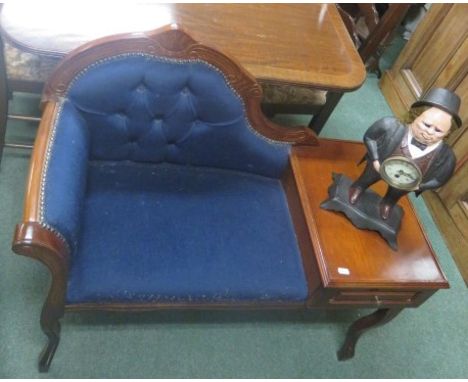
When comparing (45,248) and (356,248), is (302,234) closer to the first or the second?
(356,248)

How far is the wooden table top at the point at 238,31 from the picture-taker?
1.26m

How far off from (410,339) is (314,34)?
1.27m

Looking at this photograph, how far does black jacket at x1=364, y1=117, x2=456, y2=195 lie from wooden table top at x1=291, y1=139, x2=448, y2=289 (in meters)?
0.21

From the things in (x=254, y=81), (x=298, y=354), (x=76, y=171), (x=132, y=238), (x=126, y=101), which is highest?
(x=254, y=81)

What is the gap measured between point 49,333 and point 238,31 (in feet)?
3.80

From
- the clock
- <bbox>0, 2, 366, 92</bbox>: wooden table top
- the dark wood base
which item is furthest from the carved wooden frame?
the clock

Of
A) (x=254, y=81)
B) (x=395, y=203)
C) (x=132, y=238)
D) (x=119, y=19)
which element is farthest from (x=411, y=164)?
(x=119, y=19)

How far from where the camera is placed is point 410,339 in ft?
5.53

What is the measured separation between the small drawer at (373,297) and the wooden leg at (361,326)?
9cm

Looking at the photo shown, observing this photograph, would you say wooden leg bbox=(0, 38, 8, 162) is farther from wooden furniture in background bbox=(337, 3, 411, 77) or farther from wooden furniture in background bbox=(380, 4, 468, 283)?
wooden furniture in background bbox=(380, 4, 468, 283)

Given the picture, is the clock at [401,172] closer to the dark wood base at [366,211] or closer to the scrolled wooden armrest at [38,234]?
the dark wood base at [366,211]

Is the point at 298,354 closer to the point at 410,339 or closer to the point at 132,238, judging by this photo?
the point at 410,339

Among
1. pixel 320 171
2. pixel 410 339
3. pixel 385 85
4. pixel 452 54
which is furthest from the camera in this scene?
pixel 385 85

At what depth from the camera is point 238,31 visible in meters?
1.49
